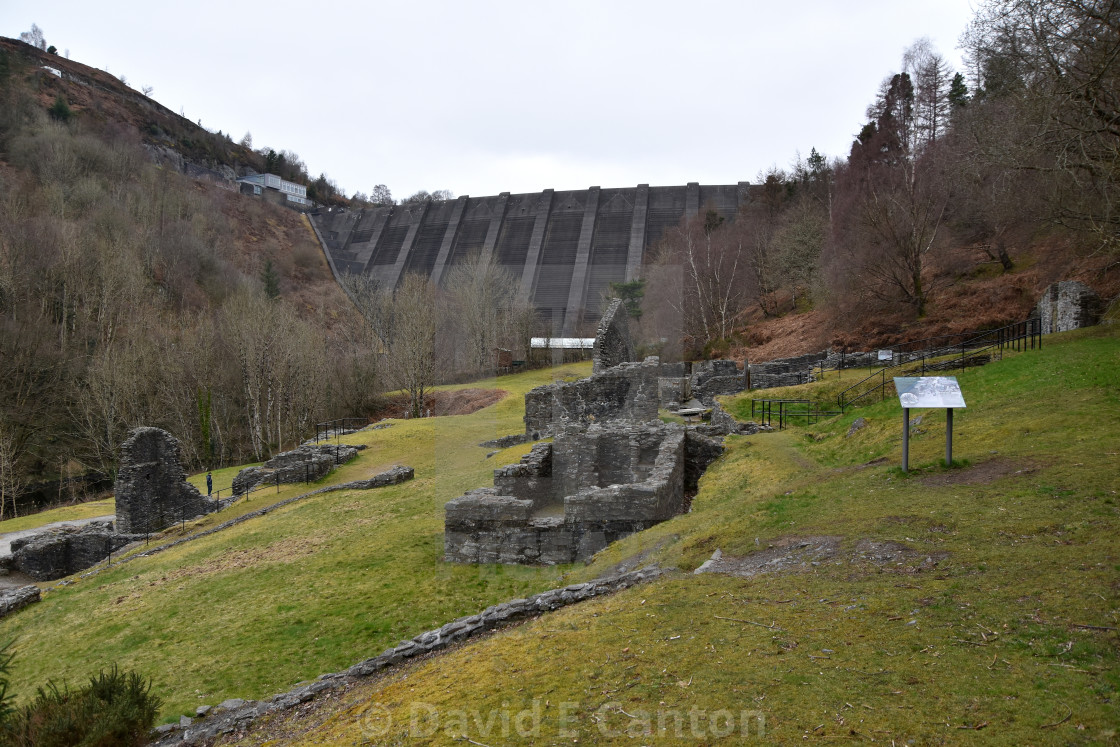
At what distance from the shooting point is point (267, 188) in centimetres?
11050

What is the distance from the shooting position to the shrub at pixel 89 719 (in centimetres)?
680

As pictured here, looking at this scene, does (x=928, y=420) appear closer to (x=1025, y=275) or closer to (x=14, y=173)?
(x=1025, y=275)

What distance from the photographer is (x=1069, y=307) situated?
71.8 ft

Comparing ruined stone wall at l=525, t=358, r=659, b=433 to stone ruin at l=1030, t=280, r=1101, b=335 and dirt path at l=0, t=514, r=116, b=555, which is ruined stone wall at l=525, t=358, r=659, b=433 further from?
dirt path at l=0, t=514, r=116, b=555

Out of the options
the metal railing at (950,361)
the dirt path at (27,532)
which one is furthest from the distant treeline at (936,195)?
the dirt path at (27,532)

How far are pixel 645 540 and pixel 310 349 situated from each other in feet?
132

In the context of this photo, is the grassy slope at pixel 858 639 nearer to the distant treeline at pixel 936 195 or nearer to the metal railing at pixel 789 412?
the distant treeline at pixel 936 195

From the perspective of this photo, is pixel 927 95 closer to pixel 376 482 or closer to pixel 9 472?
pixel 376 482

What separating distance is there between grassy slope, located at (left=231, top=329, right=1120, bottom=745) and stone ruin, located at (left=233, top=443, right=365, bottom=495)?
58.6ft

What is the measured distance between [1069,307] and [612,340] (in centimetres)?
1641

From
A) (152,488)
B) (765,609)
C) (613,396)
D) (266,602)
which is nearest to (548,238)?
(152,488)

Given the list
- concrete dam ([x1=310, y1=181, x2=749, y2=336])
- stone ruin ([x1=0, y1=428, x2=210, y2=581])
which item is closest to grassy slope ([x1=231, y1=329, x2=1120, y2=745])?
stone ruin ([x1=0, y1=428, x2=210, y2=581])

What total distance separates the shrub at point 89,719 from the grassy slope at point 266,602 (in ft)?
3.28

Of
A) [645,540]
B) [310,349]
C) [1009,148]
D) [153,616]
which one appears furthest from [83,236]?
[1009,148]
